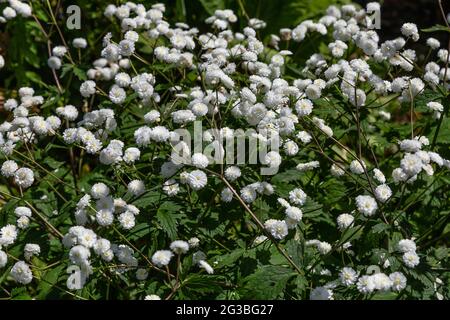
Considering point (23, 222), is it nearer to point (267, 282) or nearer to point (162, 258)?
point (162, 258)

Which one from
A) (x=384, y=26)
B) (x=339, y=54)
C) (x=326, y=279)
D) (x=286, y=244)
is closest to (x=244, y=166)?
(x=286, y=244)

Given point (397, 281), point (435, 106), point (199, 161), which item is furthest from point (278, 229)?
point (435, 106)

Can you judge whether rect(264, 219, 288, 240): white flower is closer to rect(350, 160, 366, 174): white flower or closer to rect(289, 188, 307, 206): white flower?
rect(289, 188, 307, 206): white flower

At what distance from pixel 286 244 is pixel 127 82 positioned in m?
1.20

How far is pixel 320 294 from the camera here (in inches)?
92.9

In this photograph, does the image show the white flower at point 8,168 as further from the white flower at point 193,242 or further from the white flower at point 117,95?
the white flower at point 193,242

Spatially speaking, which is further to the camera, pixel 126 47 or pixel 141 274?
pixel 126 47

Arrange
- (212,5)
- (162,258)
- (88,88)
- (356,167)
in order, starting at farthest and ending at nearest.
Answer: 1. (212,5)
2. (88,88)
3. (356,167)
4. (162,258)

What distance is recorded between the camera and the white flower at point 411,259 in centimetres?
238

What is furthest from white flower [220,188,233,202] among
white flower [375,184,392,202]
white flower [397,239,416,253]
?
white flower [397,239,416,253]

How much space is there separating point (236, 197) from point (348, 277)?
567 mm

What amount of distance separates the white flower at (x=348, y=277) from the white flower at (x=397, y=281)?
15 centimetres

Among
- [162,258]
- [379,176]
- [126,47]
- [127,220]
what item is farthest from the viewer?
[126,47]

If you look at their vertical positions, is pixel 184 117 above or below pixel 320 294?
above
